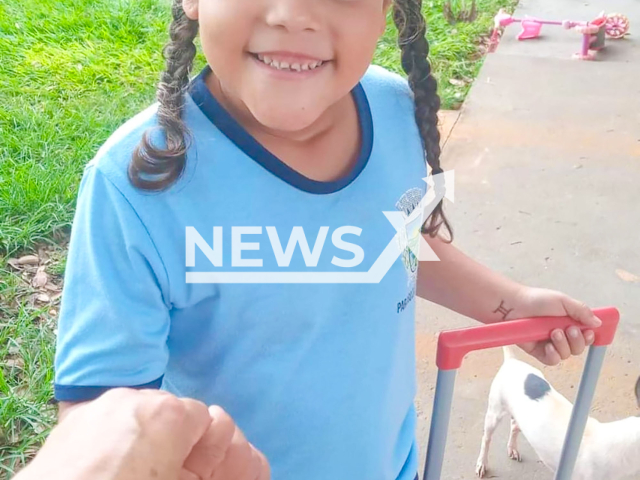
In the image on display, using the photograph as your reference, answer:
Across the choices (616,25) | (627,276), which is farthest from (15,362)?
(616,25)

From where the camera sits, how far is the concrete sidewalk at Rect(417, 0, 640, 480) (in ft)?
6.82

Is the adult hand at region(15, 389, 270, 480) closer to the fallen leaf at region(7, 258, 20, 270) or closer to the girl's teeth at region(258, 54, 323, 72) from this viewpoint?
the girl's teeth at region(258, 54, 323, 72)

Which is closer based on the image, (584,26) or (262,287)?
(262,287)

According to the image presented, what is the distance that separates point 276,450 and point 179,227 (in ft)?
1.12

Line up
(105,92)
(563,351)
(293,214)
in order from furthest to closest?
(105,92) → (563,351) → (293,214)

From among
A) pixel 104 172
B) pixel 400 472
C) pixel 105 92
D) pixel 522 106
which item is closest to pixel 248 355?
pixel 104 172

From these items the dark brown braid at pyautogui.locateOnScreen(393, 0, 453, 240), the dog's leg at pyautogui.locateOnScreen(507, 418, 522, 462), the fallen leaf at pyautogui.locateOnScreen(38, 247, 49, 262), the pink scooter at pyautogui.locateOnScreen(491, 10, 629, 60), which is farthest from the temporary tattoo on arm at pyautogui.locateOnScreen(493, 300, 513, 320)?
the pink scooter at pyautogui.locateOnScreen(491, 10, 629, 60)

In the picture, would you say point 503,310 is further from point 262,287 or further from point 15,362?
point 15,362

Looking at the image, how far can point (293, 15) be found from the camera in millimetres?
745

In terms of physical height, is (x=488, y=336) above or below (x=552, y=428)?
above

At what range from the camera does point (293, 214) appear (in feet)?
2.83

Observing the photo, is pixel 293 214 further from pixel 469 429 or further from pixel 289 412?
pixel 469 429

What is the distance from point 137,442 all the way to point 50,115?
282 centimetres

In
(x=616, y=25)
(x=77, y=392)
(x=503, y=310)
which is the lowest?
(x=616, y=25)
